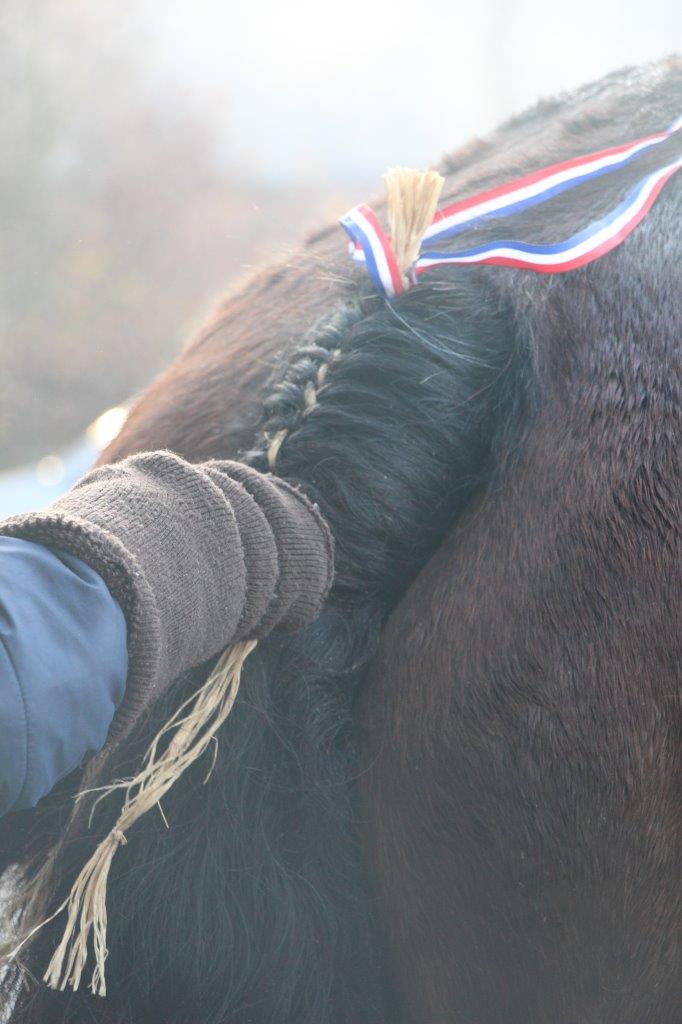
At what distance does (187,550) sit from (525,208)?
376 mm

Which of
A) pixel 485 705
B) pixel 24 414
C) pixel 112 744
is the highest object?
pixel 112 744

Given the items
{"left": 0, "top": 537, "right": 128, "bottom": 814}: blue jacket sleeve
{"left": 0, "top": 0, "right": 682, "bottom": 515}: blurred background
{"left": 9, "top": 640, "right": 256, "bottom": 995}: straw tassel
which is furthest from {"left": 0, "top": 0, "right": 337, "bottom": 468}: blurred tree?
{"left": 0, "top": 537, "right": 128, "bottom": 814}: blue jacket sleeve

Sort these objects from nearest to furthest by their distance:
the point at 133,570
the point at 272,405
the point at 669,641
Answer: the point at 133,570 → the point at 669,641 → the point at 272,405

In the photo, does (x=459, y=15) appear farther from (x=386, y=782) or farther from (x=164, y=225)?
(x=386, y=782)

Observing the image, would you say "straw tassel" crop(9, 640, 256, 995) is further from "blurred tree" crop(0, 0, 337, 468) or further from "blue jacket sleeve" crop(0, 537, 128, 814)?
"blurred tree" crop(0, 0, 337, 468)

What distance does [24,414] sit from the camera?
3547 millimetres

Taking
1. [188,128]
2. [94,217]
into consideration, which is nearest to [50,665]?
[94,217]

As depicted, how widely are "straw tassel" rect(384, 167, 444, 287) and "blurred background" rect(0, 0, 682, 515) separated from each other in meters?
2.96

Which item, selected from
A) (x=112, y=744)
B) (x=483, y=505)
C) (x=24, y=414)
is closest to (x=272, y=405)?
(x=483, y=505)

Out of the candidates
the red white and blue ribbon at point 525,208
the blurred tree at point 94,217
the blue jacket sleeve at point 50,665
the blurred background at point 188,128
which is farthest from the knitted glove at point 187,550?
the blurred background at point 188,128

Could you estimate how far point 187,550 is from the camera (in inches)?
20.1

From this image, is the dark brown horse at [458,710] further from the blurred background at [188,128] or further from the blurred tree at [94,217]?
the blurred background at [188,128]

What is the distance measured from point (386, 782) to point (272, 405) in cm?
26

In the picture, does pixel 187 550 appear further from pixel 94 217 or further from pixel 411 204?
pixel 94 217
